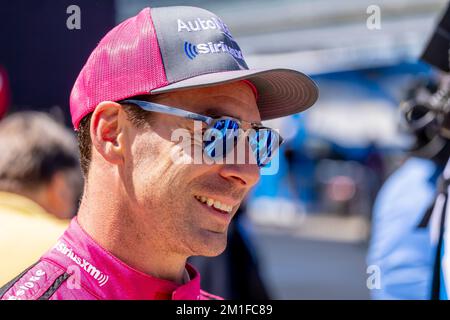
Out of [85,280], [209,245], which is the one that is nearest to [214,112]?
[209,245]

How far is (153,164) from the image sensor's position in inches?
61.8

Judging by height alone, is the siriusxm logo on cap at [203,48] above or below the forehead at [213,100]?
above

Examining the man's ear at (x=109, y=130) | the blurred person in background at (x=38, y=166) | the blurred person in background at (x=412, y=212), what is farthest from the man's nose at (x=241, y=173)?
the blurred person in background at (x=38, y=166)

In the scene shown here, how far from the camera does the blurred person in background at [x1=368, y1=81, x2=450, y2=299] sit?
2.88 metres

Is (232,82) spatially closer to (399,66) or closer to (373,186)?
(399,66)

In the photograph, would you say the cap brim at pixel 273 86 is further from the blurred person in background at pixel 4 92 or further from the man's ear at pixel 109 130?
the blurred person in background at pixel 4 92

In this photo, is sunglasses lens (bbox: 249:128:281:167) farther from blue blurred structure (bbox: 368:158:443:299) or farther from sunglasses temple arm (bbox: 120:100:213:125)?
blue blurred structure (bbox: 368:158:443:299)

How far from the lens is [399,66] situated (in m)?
9.11

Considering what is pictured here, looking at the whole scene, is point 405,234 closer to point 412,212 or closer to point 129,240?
point 412,212

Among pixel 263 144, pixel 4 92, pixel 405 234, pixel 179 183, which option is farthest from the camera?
pixel 405 234

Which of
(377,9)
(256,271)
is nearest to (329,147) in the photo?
(256,271)

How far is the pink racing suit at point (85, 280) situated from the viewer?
5.04ft

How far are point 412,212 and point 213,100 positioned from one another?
1.75m

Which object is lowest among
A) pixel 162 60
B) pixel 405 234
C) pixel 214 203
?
pixel 405 234
